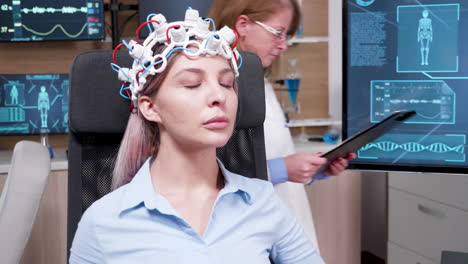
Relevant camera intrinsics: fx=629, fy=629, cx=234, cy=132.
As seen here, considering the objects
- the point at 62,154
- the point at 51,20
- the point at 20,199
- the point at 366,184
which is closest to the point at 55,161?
the point at 62,154

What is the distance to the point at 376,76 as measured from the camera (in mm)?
2270

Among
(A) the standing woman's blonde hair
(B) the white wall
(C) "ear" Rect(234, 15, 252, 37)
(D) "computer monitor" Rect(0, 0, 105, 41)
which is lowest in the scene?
(B) the white wall

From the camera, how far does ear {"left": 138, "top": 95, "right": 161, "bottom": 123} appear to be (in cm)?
127

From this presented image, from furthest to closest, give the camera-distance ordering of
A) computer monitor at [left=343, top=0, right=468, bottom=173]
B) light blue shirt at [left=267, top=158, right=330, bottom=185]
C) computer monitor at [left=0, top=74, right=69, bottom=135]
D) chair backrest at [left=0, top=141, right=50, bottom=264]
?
computer monitor at [left=0, top=74, right=69, bottom=135] → computer monitor at [left=343, top=0, right=468, bottom=173] → light blue shirt at [left=267, top=158, right=330, bottom=185] → chair backrest at [left=0, top=141, right=50, bottom=264]

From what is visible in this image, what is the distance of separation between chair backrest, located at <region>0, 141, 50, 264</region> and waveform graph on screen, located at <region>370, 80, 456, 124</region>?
1.22m

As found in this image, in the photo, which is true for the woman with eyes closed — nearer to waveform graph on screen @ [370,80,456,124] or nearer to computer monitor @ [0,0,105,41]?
waveform graph on screen @ [370,80,456,124]

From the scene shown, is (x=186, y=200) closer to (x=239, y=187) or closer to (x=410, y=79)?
(x=239, y=187)

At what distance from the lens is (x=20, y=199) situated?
1562 mm

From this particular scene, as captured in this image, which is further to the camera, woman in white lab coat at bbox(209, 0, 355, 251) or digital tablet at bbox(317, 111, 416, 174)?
woman in white lab coat at bbox(209, 0, 355, 251)

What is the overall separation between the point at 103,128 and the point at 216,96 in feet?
1.17

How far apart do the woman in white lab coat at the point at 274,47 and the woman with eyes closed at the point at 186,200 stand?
401 millimetres

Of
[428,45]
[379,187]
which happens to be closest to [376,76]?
[428,45]

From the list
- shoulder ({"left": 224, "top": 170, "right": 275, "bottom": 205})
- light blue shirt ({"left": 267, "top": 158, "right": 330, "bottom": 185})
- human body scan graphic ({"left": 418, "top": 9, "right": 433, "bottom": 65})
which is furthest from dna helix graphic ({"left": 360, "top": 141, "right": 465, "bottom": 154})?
shoulder ({"left": 224, "top": 170, "right": 275, "bottom": 205})

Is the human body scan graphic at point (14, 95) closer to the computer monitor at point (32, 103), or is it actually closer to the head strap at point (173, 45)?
the computer monitor at point (32, 103)
